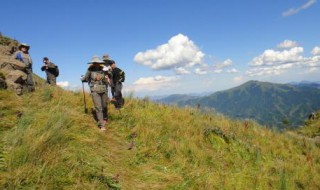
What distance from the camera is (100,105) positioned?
1035cm

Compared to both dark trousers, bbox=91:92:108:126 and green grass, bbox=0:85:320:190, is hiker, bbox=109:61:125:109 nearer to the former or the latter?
green grass, bbox=0:85:320:190

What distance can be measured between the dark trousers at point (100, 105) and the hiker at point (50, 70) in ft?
30.5

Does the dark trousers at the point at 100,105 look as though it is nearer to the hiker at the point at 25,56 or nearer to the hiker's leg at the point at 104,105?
the hiker's leg at the point at 104,105

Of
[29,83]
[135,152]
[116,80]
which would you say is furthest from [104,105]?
[116,80]

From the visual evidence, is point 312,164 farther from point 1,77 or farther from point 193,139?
point 1,77

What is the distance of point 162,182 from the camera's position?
6.90 meters

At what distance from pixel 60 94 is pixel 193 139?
5.86 metres

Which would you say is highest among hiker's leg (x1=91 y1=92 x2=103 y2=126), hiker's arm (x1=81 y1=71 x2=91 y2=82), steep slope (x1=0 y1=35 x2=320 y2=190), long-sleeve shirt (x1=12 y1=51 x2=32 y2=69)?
long-sleeve shirt (x1=12 y1=51 x2=32 y2=69)

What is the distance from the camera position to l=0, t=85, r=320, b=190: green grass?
18.8 ft

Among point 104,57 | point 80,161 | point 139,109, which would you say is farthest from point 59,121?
point 104,57

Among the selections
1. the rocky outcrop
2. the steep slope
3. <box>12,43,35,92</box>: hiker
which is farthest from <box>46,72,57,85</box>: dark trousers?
the steep slope

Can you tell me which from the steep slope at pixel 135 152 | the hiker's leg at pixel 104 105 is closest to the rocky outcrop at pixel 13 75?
the steep slope at pixel 135 152

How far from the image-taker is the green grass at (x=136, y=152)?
5742mm

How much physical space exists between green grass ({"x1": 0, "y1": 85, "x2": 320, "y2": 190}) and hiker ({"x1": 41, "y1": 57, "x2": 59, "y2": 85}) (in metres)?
7.53
